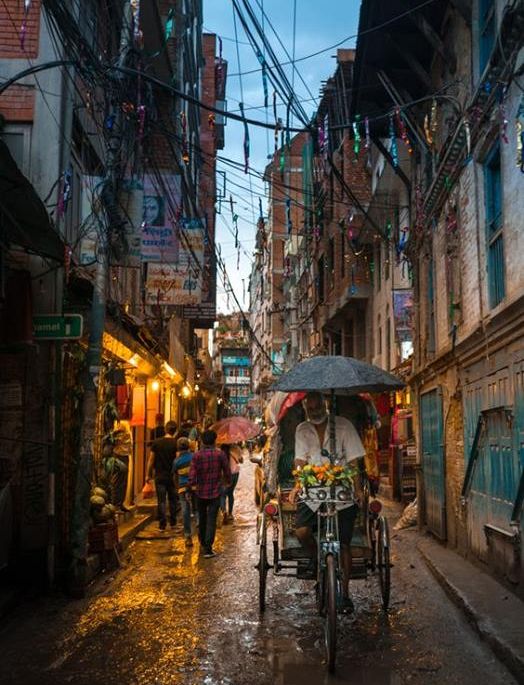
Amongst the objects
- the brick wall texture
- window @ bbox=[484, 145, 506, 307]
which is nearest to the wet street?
window @ bbox=[484, 145, 506, 307]

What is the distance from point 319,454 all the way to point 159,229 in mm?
6910

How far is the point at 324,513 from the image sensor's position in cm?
646

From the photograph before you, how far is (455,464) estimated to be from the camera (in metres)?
11.6

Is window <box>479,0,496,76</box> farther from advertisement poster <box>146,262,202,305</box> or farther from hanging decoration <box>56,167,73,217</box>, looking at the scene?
advertisement poster <box>146,262,202,305</box>

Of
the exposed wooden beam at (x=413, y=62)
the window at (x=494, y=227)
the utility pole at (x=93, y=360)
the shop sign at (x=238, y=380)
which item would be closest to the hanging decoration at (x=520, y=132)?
the window at (x=494, y=227)

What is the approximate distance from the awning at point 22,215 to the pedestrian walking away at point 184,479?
5.87m

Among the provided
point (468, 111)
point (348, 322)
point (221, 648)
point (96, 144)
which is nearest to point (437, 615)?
point (221, 648)

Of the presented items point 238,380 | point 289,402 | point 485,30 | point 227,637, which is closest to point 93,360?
point 289,402

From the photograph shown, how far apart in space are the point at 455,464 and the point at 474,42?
21.6 ft

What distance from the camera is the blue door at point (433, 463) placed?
12.4 m

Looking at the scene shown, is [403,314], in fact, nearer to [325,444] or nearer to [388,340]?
[388,340]

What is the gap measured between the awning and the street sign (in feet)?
2.58

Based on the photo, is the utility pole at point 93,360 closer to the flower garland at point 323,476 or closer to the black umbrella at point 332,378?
the black umbrella at point 332,378

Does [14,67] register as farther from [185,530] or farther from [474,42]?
[185,530]
